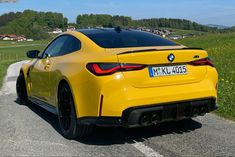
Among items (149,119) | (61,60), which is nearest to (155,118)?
(149,119)

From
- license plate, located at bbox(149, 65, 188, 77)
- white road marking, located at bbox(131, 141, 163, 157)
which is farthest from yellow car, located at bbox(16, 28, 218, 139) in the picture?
white road marking, located at bbox(131, 141, 163, 157)

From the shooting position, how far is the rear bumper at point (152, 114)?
4.90 m

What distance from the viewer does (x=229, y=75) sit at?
1157cm

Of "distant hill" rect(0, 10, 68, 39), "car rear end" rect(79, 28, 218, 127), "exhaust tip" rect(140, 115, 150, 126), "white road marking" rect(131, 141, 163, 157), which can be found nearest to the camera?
"white road marking" rect(131, 141, 163, 157)

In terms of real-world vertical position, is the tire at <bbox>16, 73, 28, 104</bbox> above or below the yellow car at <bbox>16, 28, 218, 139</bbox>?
below

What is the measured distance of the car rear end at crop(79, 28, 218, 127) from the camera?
16.0ft

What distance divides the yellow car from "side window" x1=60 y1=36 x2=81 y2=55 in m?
0.02

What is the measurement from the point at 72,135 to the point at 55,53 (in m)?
1.60

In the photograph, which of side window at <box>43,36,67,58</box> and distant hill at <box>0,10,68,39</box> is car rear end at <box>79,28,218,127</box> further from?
distant hill at <box>0,10,68,39</box>

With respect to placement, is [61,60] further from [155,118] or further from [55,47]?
[155,118]

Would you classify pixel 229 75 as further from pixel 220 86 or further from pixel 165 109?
Answer: pixel 165 109

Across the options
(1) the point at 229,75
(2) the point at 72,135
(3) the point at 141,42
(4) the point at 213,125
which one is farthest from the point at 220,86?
(2) the point at 72,135

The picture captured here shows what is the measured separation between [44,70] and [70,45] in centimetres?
78

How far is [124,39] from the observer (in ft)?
19.2
